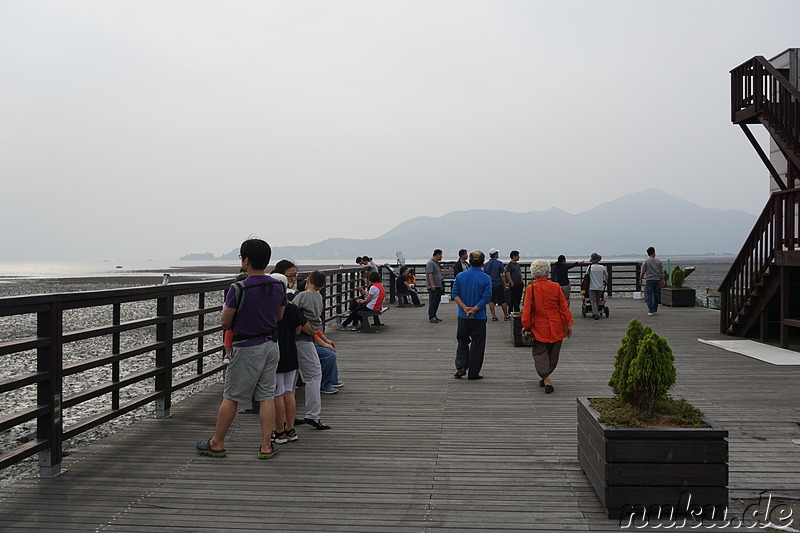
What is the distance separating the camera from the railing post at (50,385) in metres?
4.48

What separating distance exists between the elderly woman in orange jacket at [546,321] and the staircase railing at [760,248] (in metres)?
5.61

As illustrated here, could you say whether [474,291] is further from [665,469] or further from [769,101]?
[769,101]

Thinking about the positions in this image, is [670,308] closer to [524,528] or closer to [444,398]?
[444,398]

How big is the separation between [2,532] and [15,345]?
1.14 metres

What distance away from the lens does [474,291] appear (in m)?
8.28

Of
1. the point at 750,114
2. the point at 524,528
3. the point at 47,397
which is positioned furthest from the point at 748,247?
the point at 47,397

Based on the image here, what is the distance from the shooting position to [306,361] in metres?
6.02

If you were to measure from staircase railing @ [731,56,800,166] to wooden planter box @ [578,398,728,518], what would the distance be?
951cm

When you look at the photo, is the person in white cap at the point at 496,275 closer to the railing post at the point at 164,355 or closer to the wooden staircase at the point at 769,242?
the wooden staircase at the point at 769,242

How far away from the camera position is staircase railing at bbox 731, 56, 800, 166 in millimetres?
11523

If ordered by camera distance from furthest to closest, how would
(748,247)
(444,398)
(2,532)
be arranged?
(748,247), (444,398), (2,532)

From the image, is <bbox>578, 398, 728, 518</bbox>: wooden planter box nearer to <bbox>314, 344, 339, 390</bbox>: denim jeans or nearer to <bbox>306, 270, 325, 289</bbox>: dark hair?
<bbox>306, 270, 325, 289</bbox>: dark hair

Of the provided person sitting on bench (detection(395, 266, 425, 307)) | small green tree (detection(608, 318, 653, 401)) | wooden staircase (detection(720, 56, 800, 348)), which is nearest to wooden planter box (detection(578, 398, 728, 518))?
small green tree (detection(608, 318, 653, 401))

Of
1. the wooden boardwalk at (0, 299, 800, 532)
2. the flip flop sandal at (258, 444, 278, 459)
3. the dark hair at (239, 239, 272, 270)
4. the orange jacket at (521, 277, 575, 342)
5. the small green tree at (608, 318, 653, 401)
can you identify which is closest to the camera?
the wooden boardwalk at (0, 299, 800, 532)
